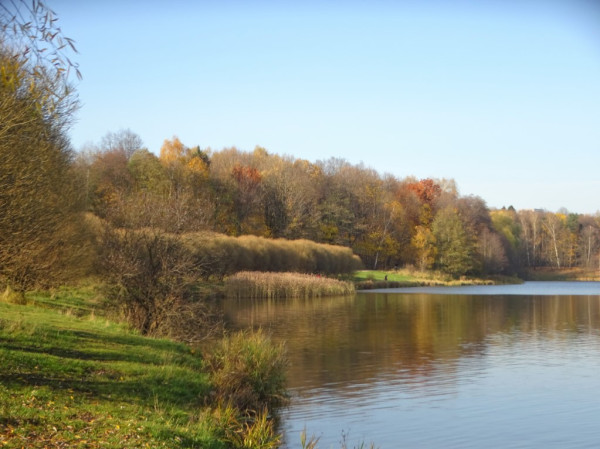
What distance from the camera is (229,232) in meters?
68.3

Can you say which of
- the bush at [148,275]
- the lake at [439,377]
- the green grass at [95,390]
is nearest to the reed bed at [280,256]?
the lake at [439,377]

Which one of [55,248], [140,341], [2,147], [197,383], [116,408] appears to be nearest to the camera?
[116,408]

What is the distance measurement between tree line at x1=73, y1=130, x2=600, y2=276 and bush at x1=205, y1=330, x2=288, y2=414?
112ft

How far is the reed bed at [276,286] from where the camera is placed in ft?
156

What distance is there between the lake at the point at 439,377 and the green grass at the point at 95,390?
8.39ft

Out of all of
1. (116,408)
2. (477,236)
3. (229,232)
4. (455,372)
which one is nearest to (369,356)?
(455,372)

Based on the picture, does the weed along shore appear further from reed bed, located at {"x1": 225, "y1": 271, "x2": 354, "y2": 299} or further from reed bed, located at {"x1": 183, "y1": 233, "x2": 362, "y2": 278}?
reed bed, located at {"x1": 183, "y1": 233, "x2": 362, "y2": 278}

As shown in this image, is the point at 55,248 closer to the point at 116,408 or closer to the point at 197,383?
the point at 197,383

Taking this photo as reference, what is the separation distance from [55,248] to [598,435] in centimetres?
1788

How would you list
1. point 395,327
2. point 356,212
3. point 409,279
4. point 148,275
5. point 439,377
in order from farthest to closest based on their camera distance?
point 356,212 → point 409,279 → point 395,327 → point 148,275 → point 439,377

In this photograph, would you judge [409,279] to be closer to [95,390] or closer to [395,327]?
[395,327]

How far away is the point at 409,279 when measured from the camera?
2923 inches

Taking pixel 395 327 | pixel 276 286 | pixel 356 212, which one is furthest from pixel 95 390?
pixel 356 212

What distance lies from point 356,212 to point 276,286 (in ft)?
126
